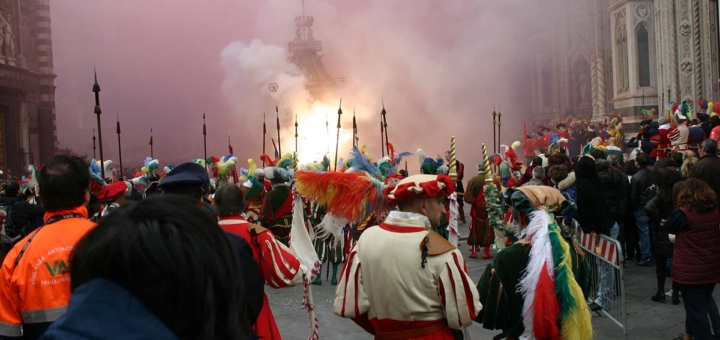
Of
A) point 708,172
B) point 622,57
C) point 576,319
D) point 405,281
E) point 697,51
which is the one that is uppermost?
point 622,57

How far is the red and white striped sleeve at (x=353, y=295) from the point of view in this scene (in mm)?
4234

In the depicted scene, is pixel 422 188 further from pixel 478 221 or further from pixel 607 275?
pixel 478 221

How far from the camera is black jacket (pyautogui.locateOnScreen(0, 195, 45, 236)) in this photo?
33.6ft

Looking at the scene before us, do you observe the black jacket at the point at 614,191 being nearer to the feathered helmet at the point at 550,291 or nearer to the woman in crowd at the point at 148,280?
the feathered helmet at the point at 550,291

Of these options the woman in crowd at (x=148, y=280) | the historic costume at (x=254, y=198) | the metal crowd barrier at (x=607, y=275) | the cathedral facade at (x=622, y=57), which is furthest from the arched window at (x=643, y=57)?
the woman in crowd at (x=148, y=280)

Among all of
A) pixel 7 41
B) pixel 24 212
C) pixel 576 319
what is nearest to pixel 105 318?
pixel 576 319

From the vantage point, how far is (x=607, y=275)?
25.6 feet

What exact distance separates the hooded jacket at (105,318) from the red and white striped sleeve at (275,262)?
3081 mm

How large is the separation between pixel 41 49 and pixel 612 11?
20.3 m

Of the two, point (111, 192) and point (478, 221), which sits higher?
point (111, 192)

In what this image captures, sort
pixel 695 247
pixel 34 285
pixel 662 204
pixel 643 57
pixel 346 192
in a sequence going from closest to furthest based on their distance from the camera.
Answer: pixel 34 285 → pixel 346 192 → pixel 695 247 → pixel 662 204 → pixel 643 57

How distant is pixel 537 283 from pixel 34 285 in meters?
2.78

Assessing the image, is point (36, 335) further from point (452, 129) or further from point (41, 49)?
point (452, 129)

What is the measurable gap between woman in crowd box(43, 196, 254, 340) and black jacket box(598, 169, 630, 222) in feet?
31.1
